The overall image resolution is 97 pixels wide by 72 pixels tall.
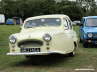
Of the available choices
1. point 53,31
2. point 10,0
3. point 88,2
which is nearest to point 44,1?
point 10,0

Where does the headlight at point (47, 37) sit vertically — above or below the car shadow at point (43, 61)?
above

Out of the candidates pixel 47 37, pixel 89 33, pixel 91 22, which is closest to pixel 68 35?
pixel 47 37

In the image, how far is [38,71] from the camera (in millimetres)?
11047

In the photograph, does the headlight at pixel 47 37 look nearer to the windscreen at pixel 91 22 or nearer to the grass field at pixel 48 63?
the grass field at pixel 48 63

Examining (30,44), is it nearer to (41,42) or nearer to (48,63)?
(41,42)

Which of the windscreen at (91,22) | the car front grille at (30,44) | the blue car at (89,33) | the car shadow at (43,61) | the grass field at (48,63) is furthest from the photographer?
the windscreen at (91,22)

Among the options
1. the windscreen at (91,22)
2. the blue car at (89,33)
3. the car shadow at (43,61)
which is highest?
the windscreen at (91,22)

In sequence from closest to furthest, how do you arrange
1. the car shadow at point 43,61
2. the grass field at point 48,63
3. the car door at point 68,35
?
the grass field at point 48,63 < the car shadow at point 43,61 < the car door at point 68,35

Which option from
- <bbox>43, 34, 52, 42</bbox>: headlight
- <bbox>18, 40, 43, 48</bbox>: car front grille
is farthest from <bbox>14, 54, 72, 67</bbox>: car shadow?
<bbox>43, 34, 52, 42</bbox>: headlight

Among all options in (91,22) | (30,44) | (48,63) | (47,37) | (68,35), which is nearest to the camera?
(47,37)

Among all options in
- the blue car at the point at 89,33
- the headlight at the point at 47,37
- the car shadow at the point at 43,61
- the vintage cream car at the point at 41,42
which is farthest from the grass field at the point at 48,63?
the blue car at the point at 89,33

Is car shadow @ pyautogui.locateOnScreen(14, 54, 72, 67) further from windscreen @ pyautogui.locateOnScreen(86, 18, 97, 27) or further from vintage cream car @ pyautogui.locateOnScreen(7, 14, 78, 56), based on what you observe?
windscreen @ pyautogui.locateOnScreen(86, 18, 97, 27)

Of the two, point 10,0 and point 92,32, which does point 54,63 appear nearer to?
point 92,32

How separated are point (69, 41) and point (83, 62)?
1065 mm
